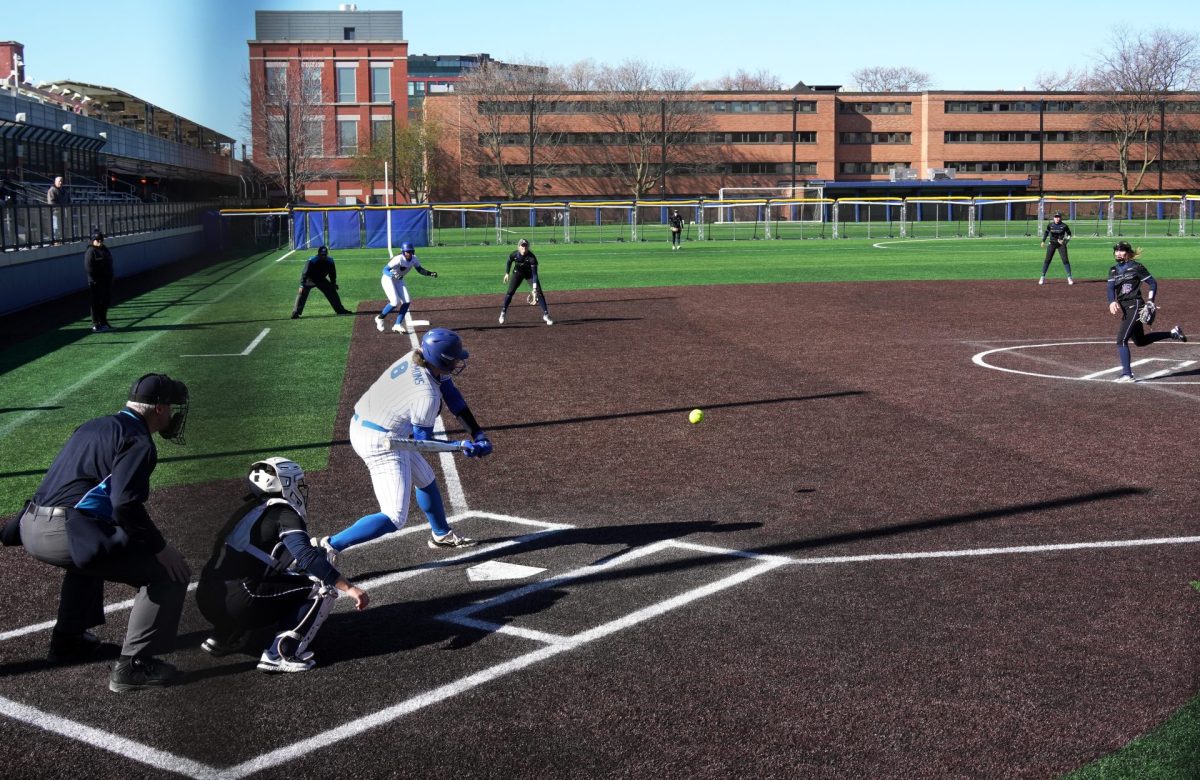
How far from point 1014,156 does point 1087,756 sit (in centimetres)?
11371

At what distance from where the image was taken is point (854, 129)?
113250 mm

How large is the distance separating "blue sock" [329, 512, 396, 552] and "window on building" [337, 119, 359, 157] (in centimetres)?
536

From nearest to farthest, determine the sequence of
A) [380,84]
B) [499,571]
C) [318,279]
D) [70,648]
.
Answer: [380,84] → [70,648] → [499,571] → [318,279]

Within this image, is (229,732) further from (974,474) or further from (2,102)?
(2,102)

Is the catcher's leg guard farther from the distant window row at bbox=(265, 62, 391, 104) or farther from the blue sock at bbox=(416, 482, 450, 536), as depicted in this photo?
the distant window row at bbox=(265, 62, 391, 104)

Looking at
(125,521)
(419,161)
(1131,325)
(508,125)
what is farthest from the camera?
(508,125)

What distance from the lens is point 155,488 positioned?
39.2 feet

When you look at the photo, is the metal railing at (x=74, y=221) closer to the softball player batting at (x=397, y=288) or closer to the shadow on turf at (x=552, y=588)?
the softball player batting at (x=397, y=288)

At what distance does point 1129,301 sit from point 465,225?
2437 inches

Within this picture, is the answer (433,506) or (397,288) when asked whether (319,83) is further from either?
(397,288)

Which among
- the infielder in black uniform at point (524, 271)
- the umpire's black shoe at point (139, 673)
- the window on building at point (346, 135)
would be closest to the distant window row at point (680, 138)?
the infielder in black uniform at point (524, 271)

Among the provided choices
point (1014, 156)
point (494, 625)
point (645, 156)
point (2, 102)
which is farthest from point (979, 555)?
point (1014, 156)

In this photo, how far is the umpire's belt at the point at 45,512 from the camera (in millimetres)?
6740

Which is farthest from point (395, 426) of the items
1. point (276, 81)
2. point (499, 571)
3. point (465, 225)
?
point (465, 225)
